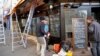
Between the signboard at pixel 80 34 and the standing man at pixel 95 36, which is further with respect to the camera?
the signboard at pixel 80 34


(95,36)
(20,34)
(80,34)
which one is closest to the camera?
(95,36)

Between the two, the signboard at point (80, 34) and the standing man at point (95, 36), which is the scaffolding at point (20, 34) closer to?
the signboard at point (80, 34)

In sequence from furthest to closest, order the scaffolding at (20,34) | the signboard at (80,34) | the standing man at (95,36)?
the scaffolding at (20,34) < the signboard at (80,34) < the standing man at (95,36)

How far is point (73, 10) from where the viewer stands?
44.5 ft

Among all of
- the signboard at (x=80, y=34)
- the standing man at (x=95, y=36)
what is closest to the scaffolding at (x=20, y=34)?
the signboard at (x=80, y=34)

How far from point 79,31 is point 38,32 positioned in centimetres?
272

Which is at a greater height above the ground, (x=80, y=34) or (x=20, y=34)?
(x=80, y=34)

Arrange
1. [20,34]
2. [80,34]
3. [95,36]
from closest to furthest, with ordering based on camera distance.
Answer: [95,36] < [80,34] < [20,34]

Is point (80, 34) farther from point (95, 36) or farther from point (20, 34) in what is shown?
point (20, 34)

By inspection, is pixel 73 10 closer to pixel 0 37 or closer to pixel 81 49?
pixel 81 49

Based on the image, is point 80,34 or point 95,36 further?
point 80,34

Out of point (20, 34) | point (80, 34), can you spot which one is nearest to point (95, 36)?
point (80, 34)

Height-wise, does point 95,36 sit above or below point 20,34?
above

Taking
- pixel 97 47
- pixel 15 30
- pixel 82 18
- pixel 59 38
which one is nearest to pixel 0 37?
pixel 15 30
